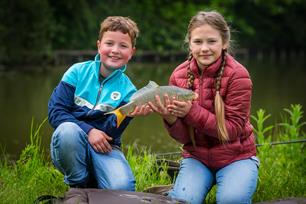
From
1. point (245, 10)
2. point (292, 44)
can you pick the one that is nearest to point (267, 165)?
point (245, 10)

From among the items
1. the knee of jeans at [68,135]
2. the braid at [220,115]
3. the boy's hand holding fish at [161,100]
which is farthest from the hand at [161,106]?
the knee of jeans at [68,135]

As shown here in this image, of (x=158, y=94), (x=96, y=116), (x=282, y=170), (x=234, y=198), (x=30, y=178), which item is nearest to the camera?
(x=158, y=94)

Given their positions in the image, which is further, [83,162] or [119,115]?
[83,162]

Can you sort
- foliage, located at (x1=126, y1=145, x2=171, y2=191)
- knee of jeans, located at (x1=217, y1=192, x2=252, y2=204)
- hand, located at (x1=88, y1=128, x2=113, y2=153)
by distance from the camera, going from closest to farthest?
1. knee of jeans, located at (x1=217, y1=192, x2=252, y2=204)
2. hand, located at (x1=88, y1=128, x2=113, y2=153)
3. foliage, located at (x1=126, y1=145, x2=171, y2=191)

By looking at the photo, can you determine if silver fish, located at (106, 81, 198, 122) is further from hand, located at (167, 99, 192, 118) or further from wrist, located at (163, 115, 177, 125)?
wrist, located at (163, 115, 177, 125)

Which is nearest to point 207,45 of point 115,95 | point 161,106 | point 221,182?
point 161,106

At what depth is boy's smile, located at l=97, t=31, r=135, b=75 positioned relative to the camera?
158 inches

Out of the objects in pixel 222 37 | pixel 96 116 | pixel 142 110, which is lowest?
pixel 96 116

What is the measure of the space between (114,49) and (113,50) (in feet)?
0.03

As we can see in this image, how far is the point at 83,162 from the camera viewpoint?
385 cm

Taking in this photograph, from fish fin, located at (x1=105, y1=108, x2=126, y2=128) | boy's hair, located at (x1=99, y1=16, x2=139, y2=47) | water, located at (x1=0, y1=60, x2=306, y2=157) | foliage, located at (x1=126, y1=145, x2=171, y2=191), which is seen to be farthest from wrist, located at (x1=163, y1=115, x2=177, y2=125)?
water, located at (x1=0, y1=60, x2=306, y2=157)

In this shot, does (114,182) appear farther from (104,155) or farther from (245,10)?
(245,10)

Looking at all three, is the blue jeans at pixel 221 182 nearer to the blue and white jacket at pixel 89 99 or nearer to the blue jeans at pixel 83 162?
the blue jeans at pixel 83 162

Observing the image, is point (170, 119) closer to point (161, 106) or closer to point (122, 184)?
point (161, 106)
